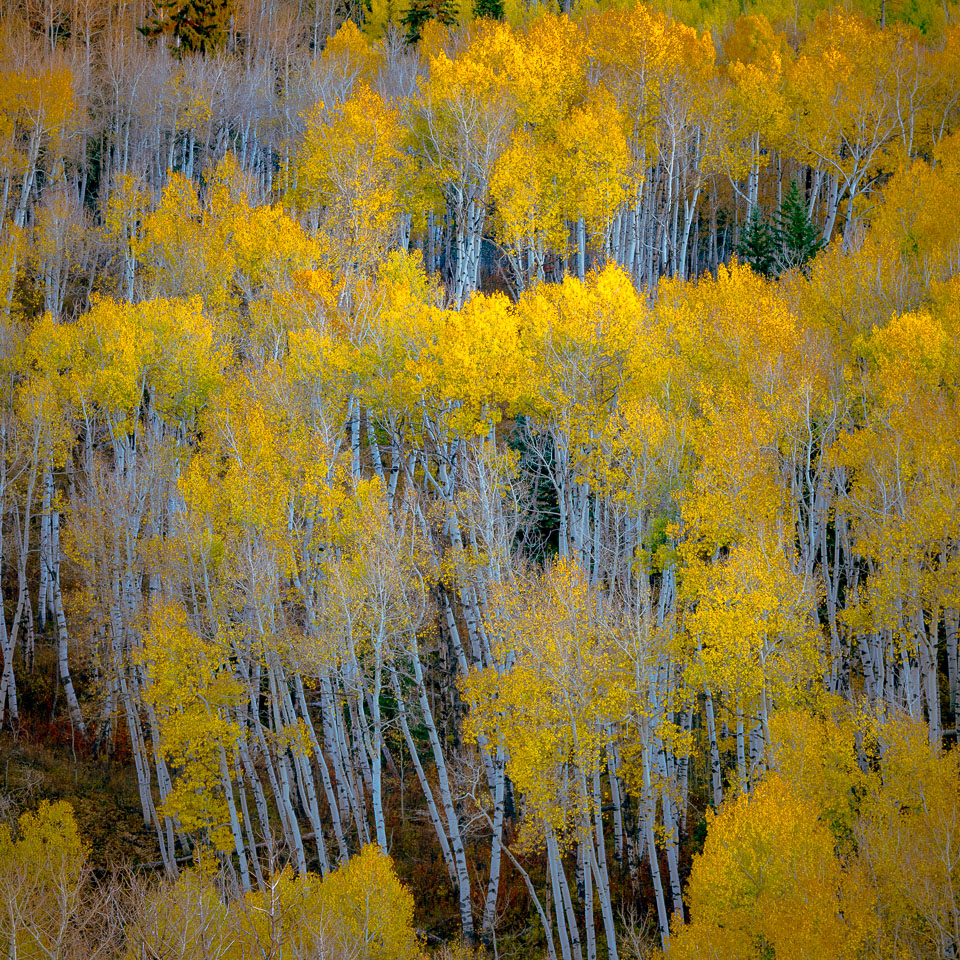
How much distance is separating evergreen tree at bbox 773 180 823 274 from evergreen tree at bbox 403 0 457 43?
3052cm

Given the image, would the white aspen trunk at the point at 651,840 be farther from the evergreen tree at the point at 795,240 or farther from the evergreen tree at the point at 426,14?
the evergreen tree at the point at 426,14

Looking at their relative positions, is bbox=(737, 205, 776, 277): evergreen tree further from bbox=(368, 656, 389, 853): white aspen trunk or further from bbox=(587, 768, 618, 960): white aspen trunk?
bbox=(368, 656, 389, 853): white aspen trunk

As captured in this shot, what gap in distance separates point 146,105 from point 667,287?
99.7 ft

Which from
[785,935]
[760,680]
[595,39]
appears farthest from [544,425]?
[595,39]

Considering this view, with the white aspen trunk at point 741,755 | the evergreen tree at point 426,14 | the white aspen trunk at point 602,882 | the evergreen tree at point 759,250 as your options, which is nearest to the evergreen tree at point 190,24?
the evergreen tree at point 426,14

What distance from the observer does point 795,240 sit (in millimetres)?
34938

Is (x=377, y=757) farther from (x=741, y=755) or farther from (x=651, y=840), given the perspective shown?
(x=741, y=755)

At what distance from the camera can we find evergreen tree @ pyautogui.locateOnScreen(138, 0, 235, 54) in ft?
176

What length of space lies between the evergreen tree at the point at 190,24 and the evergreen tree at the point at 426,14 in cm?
1168

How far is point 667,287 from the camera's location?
3034cm

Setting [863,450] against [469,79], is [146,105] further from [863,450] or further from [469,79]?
[863,450]

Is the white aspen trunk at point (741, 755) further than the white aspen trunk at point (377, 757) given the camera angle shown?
No

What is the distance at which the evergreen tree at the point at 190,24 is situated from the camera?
5356 cm

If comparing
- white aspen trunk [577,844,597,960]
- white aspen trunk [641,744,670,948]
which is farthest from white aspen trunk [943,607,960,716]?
white aspen trunk [577,844,597,960]
